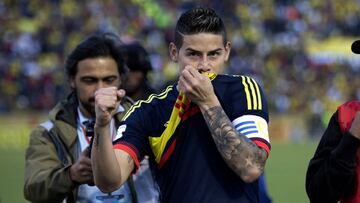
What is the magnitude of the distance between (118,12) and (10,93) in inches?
221

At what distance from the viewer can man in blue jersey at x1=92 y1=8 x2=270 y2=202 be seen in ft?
10.6

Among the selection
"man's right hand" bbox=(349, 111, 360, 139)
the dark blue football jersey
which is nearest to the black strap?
the dark blue football jersey

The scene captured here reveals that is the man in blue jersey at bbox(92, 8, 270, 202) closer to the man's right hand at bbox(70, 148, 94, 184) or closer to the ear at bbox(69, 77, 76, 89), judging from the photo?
the man's right hand at bbox(70, 148, 94, 184)

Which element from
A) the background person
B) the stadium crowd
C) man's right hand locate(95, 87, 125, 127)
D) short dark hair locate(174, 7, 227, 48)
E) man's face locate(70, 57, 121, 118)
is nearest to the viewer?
man's right hand locate(95, 87, 125, 127)

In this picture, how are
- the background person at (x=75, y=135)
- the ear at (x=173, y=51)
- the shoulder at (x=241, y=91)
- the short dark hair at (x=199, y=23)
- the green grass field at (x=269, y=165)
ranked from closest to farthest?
the shoulder at (x=241, y=91) < the short dark hair at (x=199, y=23) < the ear at (x=173, y=51) < the background person at (x=75, y=135) < the green grass field at (x=269, y=165)

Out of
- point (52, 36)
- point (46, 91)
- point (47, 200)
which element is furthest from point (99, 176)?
point (52, 36)

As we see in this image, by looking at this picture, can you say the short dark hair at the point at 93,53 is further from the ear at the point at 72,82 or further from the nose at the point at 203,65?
the nose at the point at 203,65

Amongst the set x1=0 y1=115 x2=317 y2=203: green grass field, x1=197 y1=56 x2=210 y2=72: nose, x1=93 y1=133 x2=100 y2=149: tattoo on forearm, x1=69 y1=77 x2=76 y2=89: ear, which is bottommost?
x1=0 y1=115 x2=317 y2=203: green grass field

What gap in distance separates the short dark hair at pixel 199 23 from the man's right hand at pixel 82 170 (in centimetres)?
76

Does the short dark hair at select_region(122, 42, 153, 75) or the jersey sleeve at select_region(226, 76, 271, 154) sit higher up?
the jersey sleeve at select_region(226, 76, 271, 154)

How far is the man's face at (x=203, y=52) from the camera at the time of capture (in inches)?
137

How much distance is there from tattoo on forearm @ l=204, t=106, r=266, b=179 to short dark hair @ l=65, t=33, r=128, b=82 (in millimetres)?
1391

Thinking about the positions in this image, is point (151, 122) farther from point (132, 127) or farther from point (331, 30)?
point (331, 30)

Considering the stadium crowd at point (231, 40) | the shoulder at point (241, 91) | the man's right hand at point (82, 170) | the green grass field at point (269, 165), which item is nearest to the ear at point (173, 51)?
the shoulder at point (241, 91)
